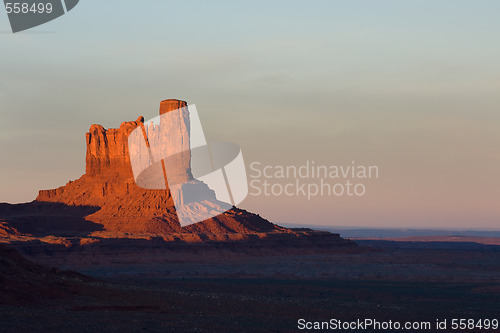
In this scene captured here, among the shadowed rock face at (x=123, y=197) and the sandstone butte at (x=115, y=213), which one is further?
the shadowed rock face at (x=123, y=197)

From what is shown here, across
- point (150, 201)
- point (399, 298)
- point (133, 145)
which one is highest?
point (133, 145)

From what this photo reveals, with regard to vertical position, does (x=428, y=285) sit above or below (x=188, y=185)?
below

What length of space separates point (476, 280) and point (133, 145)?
284ft

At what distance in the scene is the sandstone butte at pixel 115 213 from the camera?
14550cm

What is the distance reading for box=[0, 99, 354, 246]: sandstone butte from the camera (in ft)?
477

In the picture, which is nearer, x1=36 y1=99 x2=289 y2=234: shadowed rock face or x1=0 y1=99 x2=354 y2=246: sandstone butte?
x1=0 y1=99 x2=354 y2=246: sandstone butte

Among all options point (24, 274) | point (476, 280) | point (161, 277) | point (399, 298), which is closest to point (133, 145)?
point (161, 277)

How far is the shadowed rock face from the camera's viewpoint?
150 m

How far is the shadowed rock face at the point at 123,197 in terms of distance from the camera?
150 metres

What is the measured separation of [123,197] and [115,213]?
7253 mm

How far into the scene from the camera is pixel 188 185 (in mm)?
164000

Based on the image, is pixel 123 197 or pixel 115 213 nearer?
pixel 115 213

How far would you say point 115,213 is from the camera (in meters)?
155

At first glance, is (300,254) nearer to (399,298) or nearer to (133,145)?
(133,145)
